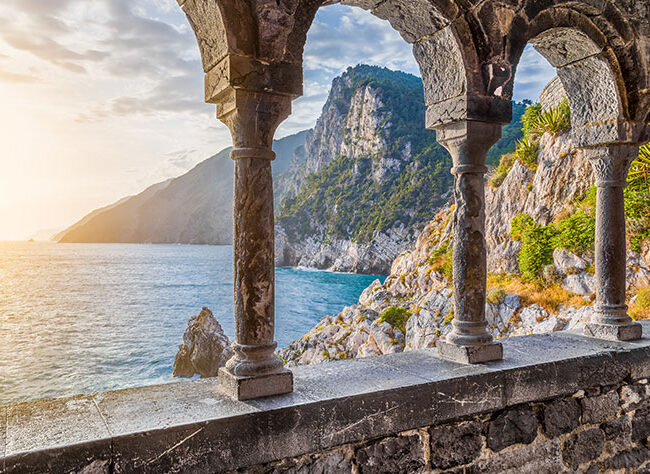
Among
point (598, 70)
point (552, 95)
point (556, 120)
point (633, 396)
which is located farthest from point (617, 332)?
point (552, 95)

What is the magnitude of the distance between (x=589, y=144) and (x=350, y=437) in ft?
10.8

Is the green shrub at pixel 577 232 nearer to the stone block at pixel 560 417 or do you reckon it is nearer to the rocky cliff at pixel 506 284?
the rocky cliff at pixel 506 284

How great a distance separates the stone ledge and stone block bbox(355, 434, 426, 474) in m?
0.07

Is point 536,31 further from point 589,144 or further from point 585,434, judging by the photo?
point 585,434

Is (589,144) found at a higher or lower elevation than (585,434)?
higher

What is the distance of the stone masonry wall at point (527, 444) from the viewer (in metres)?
2.40

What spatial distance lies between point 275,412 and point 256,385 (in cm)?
24

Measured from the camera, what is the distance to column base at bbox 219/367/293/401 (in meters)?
2.35

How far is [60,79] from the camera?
62688mm

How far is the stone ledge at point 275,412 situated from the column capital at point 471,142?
4.15ft

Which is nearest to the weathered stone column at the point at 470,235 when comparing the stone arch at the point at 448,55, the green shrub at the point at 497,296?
the stone arch at the point at 448,55

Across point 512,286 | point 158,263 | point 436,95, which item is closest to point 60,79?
point 158,263

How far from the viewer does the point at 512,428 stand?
2863mm

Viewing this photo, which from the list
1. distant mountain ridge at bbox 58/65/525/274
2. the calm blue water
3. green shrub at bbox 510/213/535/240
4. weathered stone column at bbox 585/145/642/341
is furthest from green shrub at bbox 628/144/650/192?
distant mountain ridge at bbox 58/65/525/274
